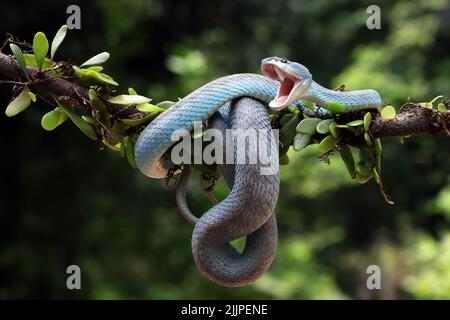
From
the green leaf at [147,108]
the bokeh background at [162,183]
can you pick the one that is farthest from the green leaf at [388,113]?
the bokeh background at [162,183]

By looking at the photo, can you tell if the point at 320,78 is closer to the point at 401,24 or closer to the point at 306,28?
the point at 306,28

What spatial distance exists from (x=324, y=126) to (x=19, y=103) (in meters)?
0.82

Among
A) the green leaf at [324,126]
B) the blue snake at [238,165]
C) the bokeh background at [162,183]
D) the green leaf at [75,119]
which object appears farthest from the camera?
the bokeh background at [162,183]

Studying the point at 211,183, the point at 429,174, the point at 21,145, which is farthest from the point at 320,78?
the point at 211,183

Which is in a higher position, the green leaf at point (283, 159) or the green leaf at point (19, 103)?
the green leaf at point (19, 103)

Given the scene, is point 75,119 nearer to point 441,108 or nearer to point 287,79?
point 287,79

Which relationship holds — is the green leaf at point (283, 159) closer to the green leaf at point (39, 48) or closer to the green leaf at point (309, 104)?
the green leaf at point (309, 104)

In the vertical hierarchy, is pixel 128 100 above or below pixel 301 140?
above

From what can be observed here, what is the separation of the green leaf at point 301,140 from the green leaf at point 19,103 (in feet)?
2.40

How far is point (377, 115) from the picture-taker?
6.28 ft

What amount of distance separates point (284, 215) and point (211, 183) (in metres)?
5.85

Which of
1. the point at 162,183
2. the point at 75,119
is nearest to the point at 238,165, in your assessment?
the point at 75,119

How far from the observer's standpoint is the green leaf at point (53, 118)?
1954 millimetres

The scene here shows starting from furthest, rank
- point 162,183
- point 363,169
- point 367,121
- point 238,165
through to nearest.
A: point 162,183
point 363,169
point 367,121
point 238,165
